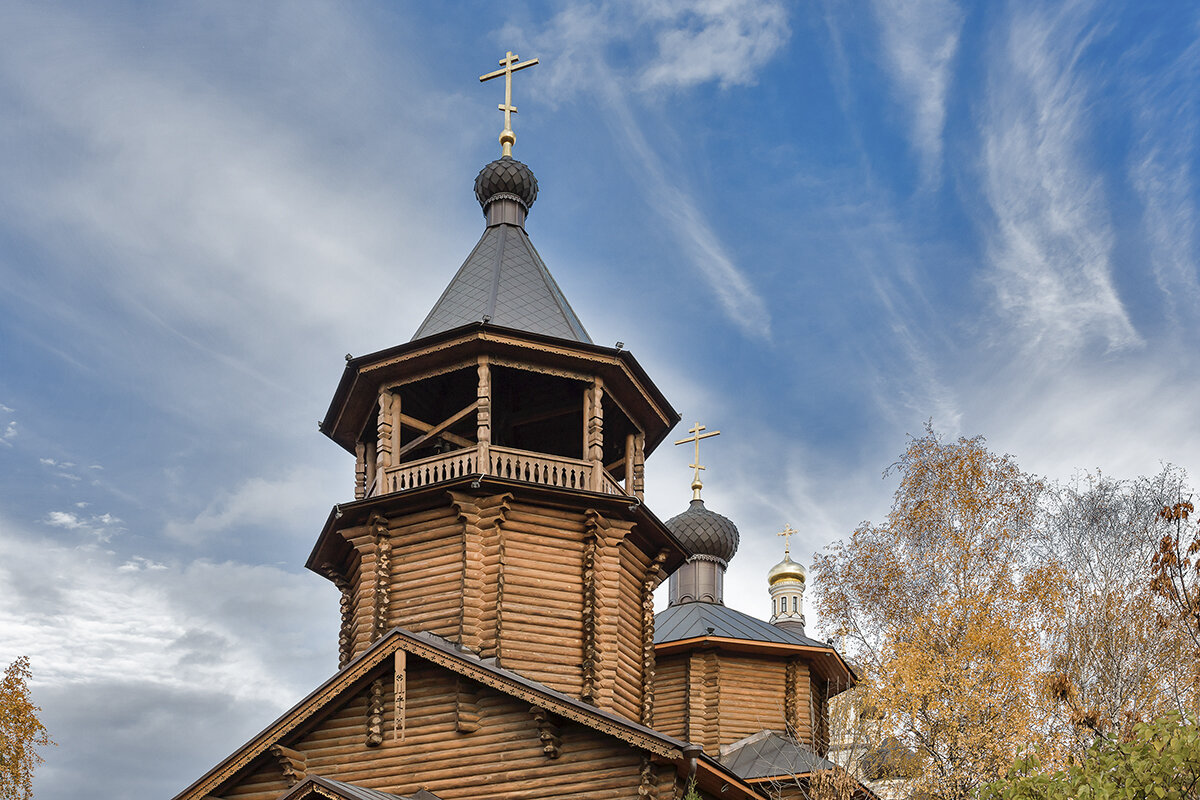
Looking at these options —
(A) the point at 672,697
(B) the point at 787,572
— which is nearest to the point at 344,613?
(A) the point at 672,697

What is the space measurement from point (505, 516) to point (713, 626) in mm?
10389

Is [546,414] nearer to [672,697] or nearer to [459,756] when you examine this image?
[459,756]

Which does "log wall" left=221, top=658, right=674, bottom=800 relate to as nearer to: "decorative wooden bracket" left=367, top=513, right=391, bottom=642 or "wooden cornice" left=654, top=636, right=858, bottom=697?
"decorative wooden bracket" left=367, top=513, right=391, bottom=642

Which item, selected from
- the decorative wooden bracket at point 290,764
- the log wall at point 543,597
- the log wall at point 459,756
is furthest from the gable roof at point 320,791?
the log wall at point 543,597

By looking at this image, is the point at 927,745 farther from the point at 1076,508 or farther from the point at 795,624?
the point at 795,624

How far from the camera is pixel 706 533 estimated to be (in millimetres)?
31469

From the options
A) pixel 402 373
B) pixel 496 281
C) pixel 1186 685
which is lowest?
pixel 1186 685

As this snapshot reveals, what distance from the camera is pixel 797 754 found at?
80.3 ft

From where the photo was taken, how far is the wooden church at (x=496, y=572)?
15.4 metres

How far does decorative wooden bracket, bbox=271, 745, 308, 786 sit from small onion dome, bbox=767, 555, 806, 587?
23733 mm

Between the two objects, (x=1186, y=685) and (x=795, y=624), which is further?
(x=795, y=624)

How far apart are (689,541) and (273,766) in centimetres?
1632

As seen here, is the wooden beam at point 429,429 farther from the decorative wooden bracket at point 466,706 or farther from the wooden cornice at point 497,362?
the decorative wooden bracket at point 466,706

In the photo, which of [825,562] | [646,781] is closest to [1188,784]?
[646,781]
